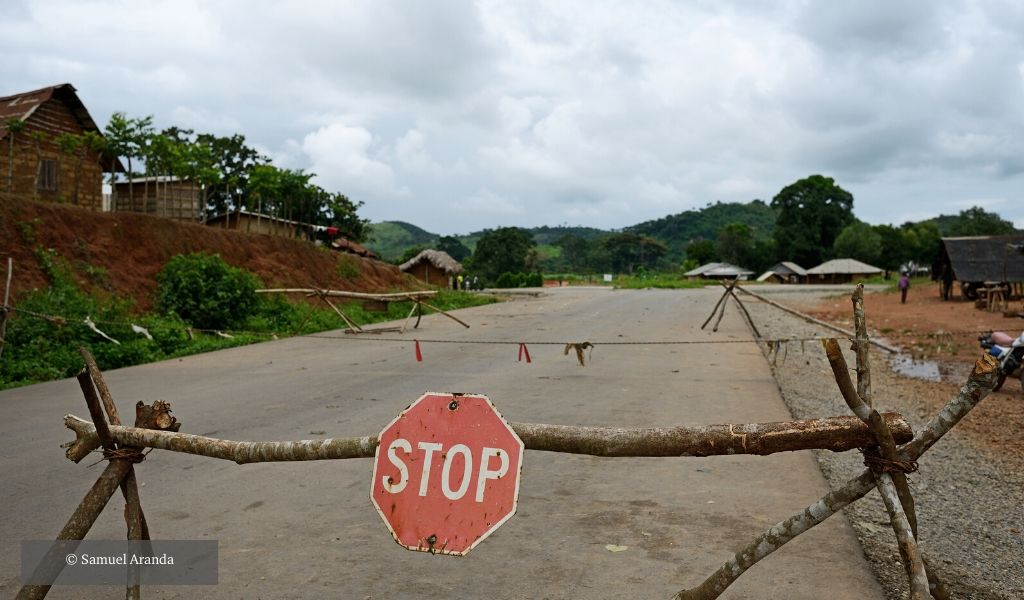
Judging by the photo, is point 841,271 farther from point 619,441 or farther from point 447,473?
point 447,473

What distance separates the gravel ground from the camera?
424 centimetres

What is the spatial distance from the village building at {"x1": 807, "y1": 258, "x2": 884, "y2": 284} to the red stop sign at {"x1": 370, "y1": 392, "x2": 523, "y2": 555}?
69535 millimetres

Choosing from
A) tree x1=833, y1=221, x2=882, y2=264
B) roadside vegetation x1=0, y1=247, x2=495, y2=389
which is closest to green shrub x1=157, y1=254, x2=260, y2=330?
roadside vegetation x1=0, y1=247, x2=495, y2=389

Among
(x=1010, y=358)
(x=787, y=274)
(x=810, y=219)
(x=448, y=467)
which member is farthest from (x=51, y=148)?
(x=810, y=219)

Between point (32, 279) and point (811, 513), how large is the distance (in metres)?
18.2

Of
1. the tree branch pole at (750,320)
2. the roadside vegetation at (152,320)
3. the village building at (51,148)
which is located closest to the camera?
the roadside vegetation at (152,320)

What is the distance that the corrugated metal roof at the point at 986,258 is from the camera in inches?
1129

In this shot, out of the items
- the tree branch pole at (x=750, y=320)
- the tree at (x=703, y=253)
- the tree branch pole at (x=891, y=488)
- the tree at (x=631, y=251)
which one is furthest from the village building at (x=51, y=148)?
the tree at (x=631, y=251)

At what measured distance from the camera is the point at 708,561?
421 centimetres

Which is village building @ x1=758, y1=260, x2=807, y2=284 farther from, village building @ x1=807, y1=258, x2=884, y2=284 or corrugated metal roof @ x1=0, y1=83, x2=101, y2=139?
corrugated metal roof @ x1=0, y1=83, x2=101, y2=139

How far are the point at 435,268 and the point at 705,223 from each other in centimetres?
8831

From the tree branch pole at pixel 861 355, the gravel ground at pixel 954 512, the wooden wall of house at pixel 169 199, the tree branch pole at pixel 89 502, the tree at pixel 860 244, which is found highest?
the tree at pixel 860 244

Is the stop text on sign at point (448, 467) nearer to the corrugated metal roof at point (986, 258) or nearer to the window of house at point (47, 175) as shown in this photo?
the window of house at point (47, 175)

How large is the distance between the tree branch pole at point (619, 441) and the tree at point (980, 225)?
72786 millimetres
